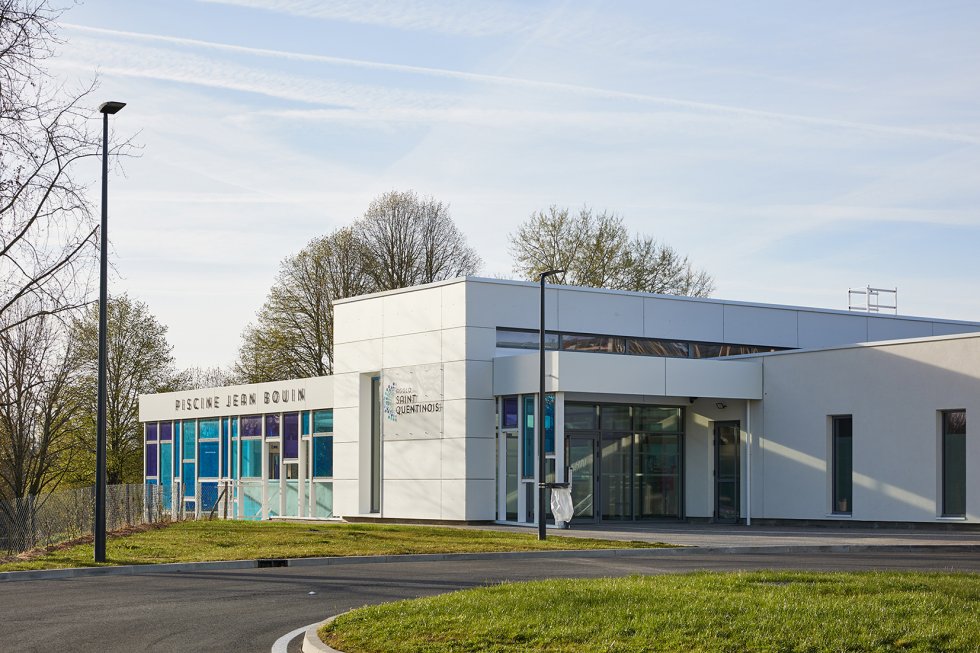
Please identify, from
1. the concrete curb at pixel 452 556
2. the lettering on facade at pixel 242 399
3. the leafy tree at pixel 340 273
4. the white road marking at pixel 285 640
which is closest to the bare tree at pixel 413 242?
Result: the leafy tree at pixel 340 273

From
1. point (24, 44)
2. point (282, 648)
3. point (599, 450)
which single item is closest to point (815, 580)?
point (282, 648)

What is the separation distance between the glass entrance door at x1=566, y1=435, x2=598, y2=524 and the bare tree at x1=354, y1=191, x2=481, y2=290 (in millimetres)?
22278

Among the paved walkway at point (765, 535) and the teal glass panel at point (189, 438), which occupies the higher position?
the teal glass panel at point (189, 438)

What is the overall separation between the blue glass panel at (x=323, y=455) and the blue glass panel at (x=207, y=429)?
283 inches

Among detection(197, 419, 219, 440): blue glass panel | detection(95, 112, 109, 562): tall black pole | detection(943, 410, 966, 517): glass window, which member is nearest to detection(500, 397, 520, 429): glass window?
detection(943, 410, 966, 517): glass window

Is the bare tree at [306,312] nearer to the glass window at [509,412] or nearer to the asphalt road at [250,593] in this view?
the glass window at [509,412]

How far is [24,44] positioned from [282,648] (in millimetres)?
10906

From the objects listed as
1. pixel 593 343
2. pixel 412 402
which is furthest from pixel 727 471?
pixel 412 402

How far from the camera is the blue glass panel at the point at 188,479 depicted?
48825mm

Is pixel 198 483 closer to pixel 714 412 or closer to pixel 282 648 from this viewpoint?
pixel 714 412

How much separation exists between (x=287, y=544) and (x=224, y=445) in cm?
2341

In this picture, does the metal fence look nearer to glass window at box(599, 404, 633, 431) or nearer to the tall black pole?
the tall black pole

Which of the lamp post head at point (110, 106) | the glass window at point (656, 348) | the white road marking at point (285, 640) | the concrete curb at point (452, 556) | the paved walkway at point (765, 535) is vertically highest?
the lamp post head at point (110, 106)

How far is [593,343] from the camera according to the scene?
116ft
